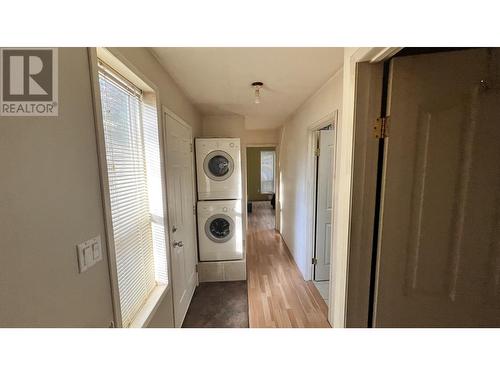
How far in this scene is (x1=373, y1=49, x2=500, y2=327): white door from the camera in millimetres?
793

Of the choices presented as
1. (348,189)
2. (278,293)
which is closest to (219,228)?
(278,293)

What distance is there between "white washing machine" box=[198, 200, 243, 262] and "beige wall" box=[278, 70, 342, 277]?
94 cm

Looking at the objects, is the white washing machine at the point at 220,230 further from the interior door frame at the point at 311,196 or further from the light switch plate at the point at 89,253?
the light switch plate at the point at 89,253

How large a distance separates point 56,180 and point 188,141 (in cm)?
174

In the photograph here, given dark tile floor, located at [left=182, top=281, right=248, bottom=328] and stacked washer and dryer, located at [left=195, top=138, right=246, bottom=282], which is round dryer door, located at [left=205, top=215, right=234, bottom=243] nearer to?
stacked washer and dryer, located at [left=195, top=138, right=246, bottom=282]

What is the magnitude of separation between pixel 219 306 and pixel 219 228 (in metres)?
0.97

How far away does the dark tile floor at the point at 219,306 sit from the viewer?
6.38 ft

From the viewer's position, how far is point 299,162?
9.52 feet

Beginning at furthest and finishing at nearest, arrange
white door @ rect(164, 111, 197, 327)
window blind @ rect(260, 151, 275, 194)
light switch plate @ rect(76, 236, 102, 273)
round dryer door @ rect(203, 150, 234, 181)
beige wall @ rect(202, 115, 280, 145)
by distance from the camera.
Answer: window blind @ rect(260, 151, 275, 194) < beige wall @ rect(202, 115, 280, 145) < round dryer door @ rect(203, 150, 234, 181) < white door @ rect(164, 111, 197, 327) < light switch plate @ rect(76, 236, 102, 273)

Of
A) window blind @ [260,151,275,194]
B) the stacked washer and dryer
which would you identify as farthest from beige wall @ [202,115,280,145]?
window blind @ [260,151,275,194]

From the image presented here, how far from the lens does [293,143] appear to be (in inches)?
128

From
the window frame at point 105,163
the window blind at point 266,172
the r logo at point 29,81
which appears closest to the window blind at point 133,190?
the window frame at point 105,163

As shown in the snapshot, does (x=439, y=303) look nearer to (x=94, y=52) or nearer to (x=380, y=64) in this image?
(x=380, y=64)
